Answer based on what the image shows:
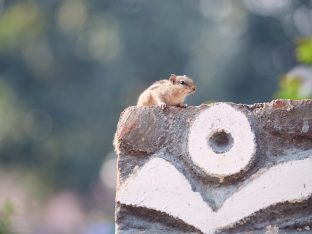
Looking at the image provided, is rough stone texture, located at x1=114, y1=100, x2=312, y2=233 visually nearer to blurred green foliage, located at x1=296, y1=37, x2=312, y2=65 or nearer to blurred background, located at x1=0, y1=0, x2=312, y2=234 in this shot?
blurred green foliage, located at x1=296, y1=37, x2=312, y2=65

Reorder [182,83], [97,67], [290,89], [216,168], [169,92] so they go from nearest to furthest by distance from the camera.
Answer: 1. [216,168]
2. [169,92]
3. [182,83]
4. [290,89]
5. [97,67]

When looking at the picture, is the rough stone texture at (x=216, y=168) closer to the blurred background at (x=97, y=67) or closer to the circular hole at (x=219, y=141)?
the circular hole at (x=219, y=141)

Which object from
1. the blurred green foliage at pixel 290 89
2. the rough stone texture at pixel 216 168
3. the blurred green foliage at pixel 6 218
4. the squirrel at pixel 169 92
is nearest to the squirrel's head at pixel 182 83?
the squirrel at pixel 169 92

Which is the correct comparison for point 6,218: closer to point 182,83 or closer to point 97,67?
point 182,83

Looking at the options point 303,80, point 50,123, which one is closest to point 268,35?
point 50,123

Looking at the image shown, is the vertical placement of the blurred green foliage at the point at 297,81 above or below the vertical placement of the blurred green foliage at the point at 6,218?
above

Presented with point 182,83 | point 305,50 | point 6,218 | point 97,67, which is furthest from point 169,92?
point 97,67

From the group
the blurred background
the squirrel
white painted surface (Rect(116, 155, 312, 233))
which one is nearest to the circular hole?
white painted surface (Rect(116, 155, 312, 233))
